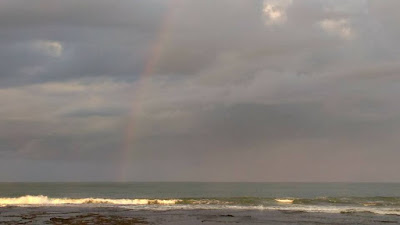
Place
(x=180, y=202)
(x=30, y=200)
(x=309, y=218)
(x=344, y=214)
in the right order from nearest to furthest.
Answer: (x=309, y=218)
(x=344, y=214)
(x=180, y=202)
(x=30, y=200)

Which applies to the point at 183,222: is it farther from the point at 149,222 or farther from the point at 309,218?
the point at 309,218

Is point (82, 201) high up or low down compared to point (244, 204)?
up

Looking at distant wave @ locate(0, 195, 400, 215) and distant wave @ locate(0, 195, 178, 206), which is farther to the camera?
distant wave @ locate(0, 195, 178, 206)

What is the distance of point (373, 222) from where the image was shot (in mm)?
45625

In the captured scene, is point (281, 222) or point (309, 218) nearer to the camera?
point (281, 222)

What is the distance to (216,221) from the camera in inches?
1768

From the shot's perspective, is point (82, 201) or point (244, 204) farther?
point (82, 201)

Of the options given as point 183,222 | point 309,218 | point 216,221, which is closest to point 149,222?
point 183,222

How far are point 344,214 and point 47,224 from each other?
33.2m

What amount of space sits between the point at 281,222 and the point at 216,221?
20.3 feet

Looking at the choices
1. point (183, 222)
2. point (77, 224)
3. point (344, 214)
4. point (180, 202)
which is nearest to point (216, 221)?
point (183, 222)

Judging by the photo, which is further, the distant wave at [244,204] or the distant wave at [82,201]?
the distant wave at [82,201]

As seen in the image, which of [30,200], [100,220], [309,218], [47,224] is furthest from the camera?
[30,200]

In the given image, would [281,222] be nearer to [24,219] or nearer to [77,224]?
[77,224]
